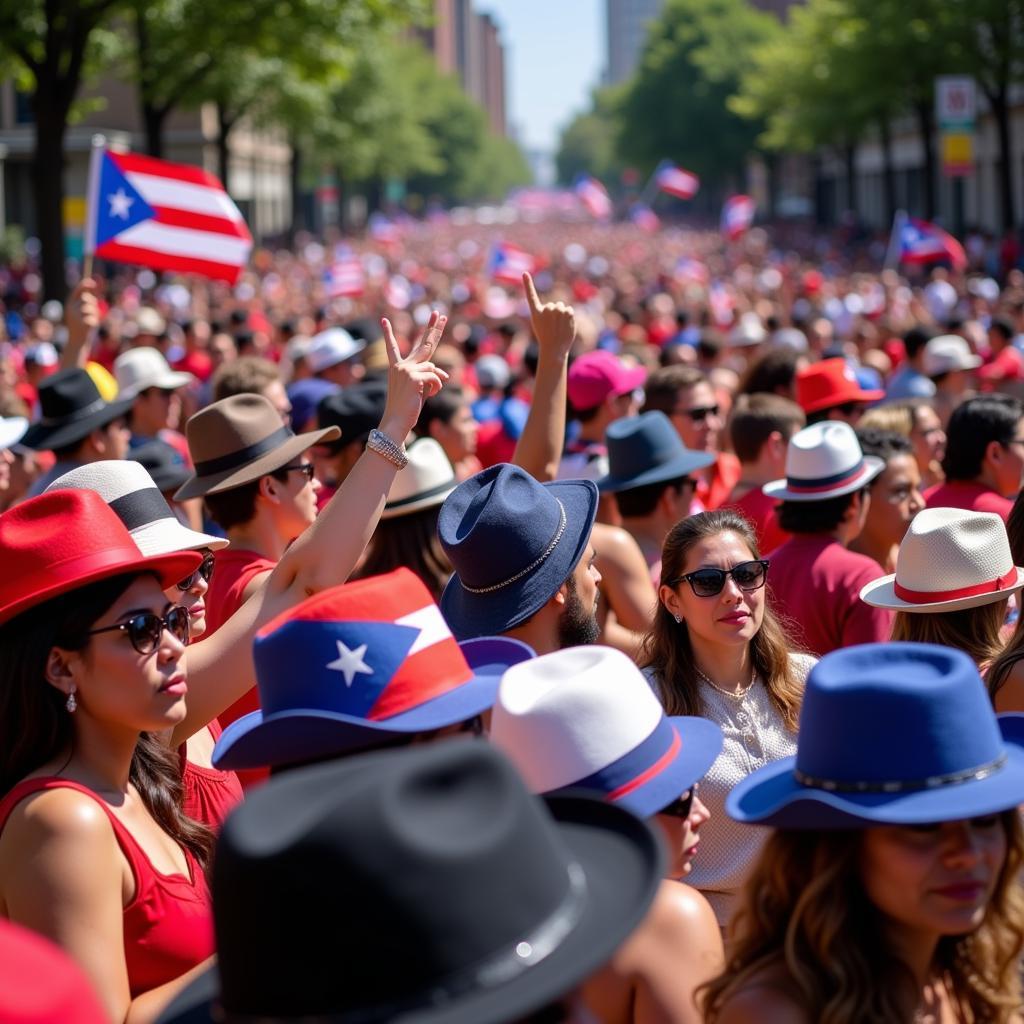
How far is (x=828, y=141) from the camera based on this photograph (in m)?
64.1

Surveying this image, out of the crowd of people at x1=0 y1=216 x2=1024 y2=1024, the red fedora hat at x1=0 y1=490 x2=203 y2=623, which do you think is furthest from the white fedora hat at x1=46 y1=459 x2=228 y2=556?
the red fedora hat at x1=0 y1=490 x2=203 y2=623

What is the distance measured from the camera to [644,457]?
21.3 feet

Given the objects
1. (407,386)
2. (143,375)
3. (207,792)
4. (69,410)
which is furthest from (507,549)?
(143,375)

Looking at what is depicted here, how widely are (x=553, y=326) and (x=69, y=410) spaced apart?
9.56 feet

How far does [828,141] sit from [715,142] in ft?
122

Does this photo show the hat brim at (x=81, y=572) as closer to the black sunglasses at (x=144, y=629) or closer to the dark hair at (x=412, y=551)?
the black sunglasses at (x=144, y=629)

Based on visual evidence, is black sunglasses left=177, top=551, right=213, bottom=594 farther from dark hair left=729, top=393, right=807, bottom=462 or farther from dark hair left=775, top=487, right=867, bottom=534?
dark hair left=729, top=393, right=807, bottom=462

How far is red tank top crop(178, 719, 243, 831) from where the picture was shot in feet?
12.7

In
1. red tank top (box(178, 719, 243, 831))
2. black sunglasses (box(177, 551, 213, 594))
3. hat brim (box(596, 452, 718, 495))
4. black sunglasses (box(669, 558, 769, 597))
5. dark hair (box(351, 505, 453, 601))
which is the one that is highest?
black sunglasses (box(177, 551, 213, 594))

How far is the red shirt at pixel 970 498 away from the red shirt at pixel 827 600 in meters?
1.05

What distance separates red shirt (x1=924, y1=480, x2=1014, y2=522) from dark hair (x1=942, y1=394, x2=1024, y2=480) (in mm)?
44

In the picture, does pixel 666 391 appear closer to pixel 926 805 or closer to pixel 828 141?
pixel 926 805

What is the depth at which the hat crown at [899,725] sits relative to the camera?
2.62 meters

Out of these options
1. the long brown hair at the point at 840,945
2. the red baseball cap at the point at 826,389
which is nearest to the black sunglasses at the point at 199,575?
the long brown hair at the point at 840,945
